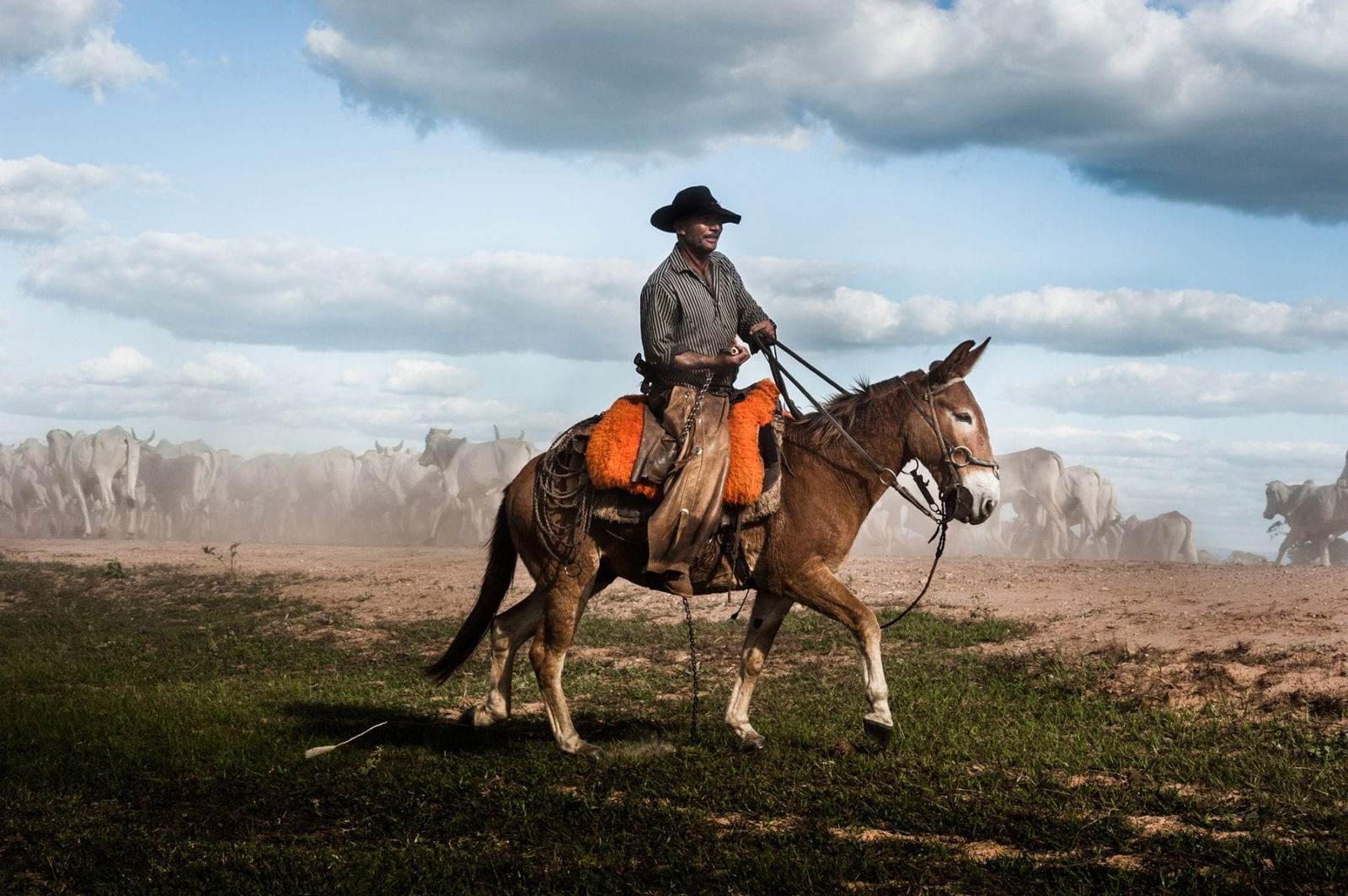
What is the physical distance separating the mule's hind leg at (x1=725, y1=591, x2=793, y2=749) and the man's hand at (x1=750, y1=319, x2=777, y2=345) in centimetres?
161

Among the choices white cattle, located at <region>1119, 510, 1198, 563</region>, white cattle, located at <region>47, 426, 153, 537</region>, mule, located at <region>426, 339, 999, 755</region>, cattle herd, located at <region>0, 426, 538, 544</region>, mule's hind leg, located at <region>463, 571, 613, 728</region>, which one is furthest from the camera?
white cattle, located at <region>47, 426, 153, 537</region>

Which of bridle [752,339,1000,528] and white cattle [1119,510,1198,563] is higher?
bridle [752,339,1000,528]

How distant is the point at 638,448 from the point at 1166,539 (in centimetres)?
2977

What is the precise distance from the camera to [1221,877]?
4.83 meters

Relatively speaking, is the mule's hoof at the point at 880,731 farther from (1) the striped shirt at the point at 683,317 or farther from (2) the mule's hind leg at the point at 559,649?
(1) the striped shirt at the point at 683,317

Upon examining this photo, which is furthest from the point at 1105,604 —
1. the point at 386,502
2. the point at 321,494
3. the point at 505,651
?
the point at 321,494

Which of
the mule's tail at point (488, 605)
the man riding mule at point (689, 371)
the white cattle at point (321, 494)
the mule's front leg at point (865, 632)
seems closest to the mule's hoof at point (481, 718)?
the mule's tail at point (488, 605)

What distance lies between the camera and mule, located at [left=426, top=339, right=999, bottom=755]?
6.81m

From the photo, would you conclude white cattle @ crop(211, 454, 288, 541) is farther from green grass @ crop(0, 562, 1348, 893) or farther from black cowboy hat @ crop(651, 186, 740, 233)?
black cowboy hat @ crop(651, 186, 740, 233)

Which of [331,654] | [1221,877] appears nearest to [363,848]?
[1221,877]

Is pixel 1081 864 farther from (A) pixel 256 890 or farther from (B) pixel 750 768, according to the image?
(A) pixel 256 890

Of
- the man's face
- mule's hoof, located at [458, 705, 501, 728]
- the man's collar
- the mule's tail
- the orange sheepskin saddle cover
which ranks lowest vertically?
mule's hoof, located at [458, 705, 501, 728]

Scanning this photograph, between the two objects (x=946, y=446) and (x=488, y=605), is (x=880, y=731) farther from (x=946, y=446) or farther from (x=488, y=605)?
(x=488, y=605)

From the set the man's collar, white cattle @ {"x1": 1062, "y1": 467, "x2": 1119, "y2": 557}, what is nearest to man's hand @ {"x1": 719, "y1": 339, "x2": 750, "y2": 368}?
the man's collar
